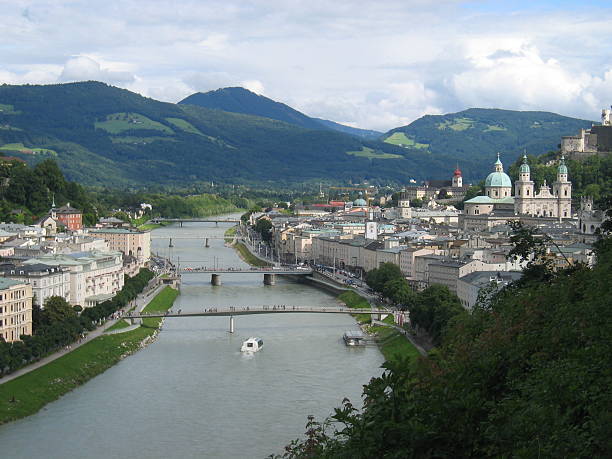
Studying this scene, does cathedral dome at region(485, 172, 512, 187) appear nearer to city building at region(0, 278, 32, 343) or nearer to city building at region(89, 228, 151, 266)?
city building at region(89, 228, 151, 266)

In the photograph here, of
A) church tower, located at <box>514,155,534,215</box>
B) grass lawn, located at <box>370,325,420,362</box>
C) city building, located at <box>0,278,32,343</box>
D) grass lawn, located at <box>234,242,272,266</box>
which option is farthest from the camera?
church tower, located at <box>514,155,534,215</box>

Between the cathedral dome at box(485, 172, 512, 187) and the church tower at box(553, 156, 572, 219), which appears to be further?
the cathedral dome at box(485, 172, 512, 187)

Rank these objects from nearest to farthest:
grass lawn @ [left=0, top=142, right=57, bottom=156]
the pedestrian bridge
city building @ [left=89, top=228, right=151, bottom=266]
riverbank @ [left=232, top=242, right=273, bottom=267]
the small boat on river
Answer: the small boat on river < the pedestrian bridge < city building @ [left=89, top=228, right=151, bottom=266] < riverbank @ [left=232, top=242, right=273, bottom=267] < grass lawn @ [left=0, top=142, right=57, bottom=156]

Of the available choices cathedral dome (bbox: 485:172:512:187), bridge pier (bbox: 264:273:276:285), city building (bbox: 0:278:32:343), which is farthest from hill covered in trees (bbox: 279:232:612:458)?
cathedral dome (bbox: 485:172:512:187)

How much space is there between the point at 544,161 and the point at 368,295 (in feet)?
123

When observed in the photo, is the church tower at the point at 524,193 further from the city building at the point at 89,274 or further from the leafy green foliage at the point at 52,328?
the leafy green foliage at the point at 52,328

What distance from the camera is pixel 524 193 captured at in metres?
67.8

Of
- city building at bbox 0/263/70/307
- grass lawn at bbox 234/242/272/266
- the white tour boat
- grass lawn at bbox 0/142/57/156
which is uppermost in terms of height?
grass lawn at bbox 0/142/57/156

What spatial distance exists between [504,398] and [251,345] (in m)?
18.7

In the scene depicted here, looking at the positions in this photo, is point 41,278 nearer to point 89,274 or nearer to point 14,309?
Result: point 14,309

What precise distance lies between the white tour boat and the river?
26cm

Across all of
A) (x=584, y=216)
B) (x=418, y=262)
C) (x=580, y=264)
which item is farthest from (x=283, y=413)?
(x=584, y=216)

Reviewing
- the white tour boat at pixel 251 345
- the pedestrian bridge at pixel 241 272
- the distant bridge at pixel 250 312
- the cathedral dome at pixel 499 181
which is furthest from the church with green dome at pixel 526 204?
the white tour boat at pixel 251 345

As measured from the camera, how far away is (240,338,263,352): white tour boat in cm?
2886
